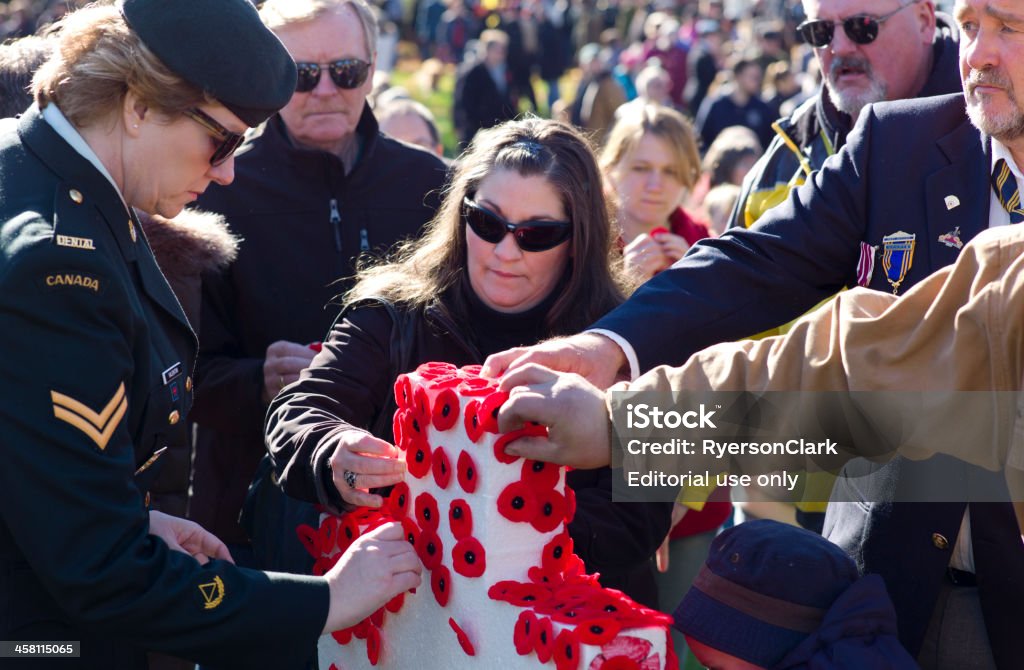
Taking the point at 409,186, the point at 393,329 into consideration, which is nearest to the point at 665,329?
the point at 393,329

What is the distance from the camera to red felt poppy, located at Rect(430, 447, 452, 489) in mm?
2348

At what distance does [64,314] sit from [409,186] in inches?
89.8

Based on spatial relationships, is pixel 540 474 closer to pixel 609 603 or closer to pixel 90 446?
pixel 609 603

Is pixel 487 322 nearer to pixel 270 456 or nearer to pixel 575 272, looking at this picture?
pixel 575 272

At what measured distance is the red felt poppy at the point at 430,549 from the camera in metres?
2.40

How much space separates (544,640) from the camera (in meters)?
2.15

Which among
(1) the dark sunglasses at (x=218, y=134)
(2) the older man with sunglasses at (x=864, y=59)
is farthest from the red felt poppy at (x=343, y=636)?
(2) the older man with sunglasses at (x=864, y=59)

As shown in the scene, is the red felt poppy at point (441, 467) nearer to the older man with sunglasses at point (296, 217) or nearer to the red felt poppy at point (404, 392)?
the red felt poppy at point (404, 392)

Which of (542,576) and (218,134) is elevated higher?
(218,134)

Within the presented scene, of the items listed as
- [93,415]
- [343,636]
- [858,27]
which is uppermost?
[858,27]

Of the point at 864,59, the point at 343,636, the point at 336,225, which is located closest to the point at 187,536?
the point at 343,636

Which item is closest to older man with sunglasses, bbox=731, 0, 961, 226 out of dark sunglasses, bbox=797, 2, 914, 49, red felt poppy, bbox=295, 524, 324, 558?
dark sunglasses, bbox=797, 2, 914, 49

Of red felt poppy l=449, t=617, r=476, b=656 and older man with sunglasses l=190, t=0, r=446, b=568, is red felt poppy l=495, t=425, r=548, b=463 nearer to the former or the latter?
red felt poppy l=449, t=617, r=476, b=656

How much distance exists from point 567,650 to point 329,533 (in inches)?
33.4
